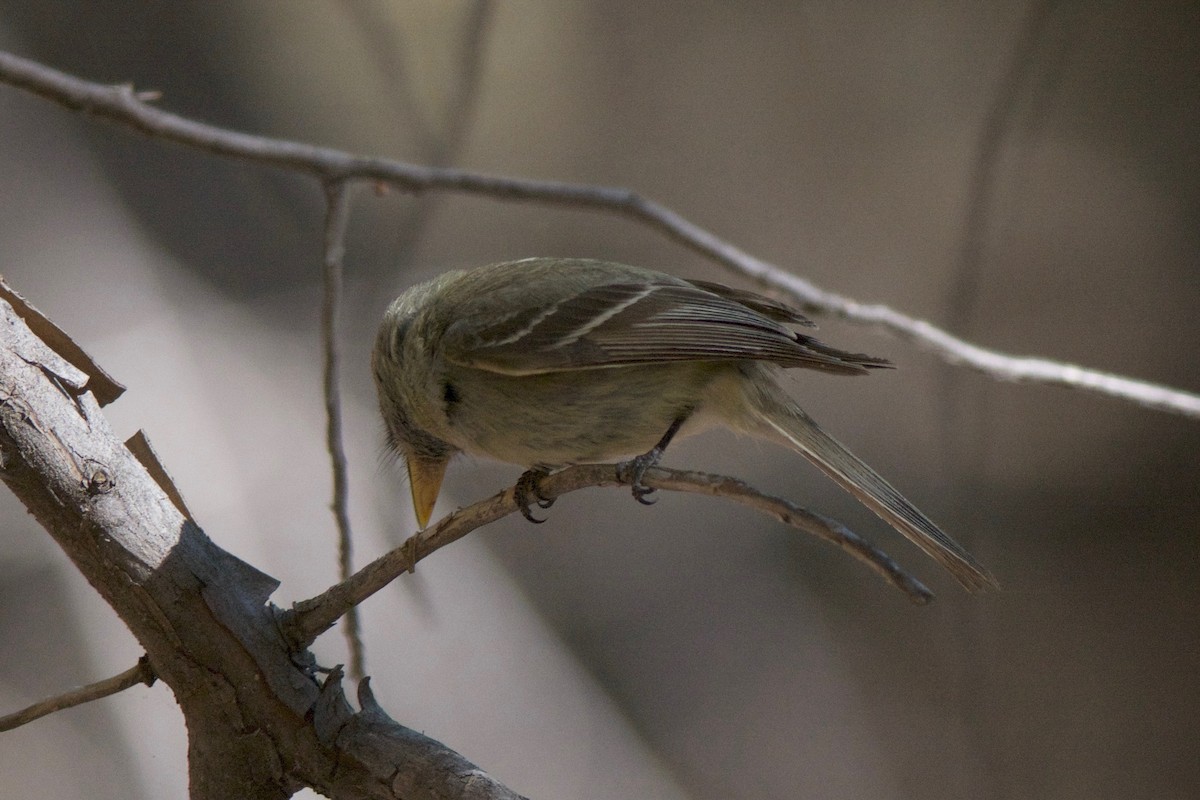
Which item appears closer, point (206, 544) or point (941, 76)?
point (206, 544)

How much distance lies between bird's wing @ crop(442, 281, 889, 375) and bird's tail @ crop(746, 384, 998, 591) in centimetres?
12

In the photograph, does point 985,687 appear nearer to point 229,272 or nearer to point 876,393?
point 876,393

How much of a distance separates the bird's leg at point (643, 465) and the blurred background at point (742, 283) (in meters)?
1.69

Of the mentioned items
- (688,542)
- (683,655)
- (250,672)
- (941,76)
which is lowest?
(683,655)

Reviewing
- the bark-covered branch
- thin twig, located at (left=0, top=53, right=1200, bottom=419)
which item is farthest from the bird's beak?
the bark-covered branch

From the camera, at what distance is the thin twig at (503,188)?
8.44ft

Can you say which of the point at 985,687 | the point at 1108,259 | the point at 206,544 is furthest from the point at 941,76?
the point at 206,544

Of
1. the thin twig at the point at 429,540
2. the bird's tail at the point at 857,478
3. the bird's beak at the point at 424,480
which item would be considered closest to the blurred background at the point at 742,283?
the bird's beak at the point at 424,480

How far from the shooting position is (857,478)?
215 centimetres

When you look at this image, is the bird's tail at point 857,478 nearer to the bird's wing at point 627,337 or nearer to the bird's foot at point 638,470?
the bird's wing at point 627,337

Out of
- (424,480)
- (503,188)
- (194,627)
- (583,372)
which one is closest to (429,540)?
(194,627)

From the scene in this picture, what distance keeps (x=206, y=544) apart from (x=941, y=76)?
3.77 m

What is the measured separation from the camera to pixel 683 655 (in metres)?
4.25

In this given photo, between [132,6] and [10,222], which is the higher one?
[132,6]
